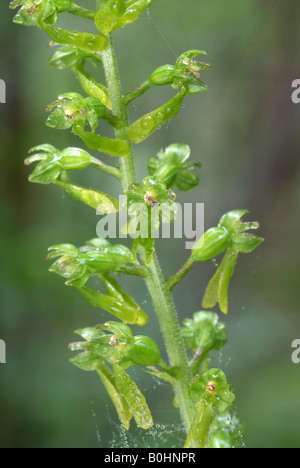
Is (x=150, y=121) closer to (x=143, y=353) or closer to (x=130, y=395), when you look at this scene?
(x=143, y=353)

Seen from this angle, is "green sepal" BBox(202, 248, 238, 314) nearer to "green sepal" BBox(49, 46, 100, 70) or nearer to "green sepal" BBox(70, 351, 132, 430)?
"green sepal" BBox(70, 351, 132, 430)

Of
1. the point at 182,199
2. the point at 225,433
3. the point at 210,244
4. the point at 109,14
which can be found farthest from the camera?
the point at 182,199

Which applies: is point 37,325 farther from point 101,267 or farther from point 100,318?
point 101,267

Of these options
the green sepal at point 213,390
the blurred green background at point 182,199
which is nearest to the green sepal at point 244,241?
the green sepal at point 213,390

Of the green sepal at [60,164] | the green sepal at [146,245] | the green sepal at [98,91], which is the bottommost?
the green sepal at [146,245]

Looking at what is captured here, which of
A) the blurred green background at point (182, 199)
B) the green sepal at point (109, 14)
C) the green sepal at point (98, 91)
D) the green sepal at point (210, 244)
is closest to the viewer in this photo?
the green sepal at point (109, 14)

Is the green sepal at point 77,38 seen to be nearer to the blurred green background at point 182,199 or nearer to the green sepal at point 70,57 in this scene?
the green sepal at point 70,57

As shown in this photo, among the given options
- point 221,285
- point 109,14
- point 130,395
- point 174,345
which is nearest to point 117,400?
point 130,395
